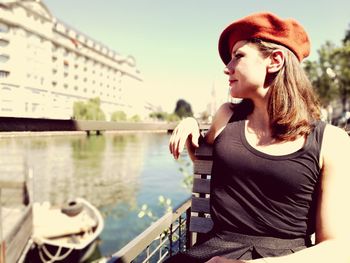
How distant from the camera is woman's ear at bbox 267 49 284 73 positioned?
1.61 meters

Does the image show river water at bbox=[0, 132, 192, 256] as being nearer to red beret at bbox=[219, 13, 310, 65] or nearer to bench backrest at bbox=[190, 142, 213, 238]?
bench backrest at bbox=[190, 142, 213, 238]

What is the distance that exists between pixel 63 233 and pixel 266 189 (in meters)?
15.8

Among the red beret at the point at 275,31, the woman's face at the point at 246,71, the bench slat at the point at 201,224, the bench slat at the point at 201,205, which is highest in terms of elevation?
the red beret at the point at 275,31

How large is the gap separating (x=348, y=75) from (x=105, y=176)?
28.8 meters

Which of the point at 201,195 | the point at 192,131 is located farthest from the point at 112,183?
the point at 192,131

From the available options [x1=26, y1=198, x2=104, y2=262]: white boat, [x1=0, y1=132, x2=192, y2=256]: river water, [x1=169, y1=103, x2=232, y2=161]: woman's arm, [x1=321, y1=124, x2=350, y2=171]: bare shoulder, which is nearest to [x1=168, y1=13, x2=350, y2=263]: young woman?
[x1=321, y1=124, x2=350, y2=171]: bare shoulder

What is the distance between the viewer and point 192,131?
6.46 ft

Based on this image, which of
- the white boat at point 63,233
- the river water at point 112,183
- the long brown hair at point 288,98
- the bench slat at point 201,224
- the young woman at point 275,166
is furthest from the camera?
the river water at point 112,183

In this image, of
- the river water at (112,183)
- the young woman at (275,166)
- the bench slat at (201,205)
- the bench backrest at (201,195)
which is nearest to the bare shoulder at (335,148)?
the young woman at (275,166)

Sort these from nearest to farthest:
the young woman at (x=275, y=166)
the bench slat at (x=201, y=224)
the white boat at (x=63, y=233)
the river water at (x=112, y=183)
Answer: the young woman at (x=275, y=166) → the bench slat at (x=201, y=224) → the white boat at (x=63, y=233) → the river water at (x=112, y=183)

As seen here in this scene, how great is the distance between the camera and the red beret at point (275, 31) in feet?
5.30

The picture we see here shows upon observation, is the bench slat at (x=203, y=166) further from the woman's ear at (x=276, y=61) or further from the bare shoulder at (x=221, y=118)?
the woman's ear at (x=276, y=61)

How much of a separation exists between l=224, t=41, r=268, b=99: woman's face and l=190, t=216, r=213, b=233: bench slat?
931 millimetres

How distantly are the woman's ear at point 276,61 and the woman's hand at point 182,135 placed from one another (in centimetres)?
58
